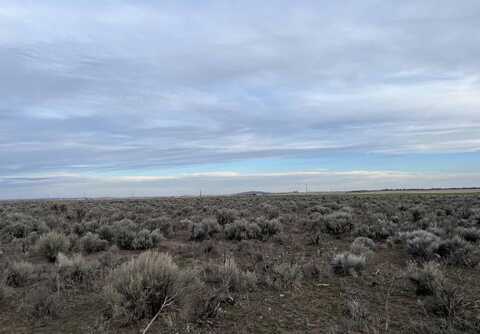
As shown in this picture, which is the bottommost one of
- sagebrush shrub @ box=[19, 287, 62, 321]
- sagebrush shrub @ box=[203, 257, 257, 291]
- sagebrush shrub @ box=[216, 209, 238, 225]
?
sagebrush shrub @ box=[19, 287, 62, 321]

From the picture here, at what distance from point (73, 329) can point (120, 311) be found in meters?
0.74

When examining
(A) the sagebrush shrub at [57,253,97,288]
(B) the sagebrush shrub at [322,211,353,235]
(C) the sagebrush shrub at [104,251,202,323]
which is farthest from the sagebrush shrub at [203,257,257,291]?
(B) the sagebrush shrub at [322,211,353,235]

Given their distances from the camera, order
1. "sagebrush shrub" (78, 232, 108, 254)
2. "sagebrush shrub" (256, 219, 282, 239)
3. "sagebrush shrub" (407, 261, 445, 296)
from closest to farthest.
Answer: "sagebrush shrub" (407, 261, 445, 296)
"sagebrush shrub" (78, 232, 108, 254)
"sagebrush shrub" (256, 219, 282, 239)

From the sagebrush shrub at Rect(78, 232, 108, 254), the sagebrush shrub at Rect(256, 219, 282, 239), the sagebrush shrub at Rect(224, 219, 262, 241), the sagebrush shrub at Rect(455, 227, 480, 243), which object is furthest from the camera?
the sagebrush shrub at Rect(256, 219, 282, 239)

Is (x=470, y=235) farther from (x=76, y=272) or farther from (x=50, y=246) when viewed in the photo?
(x=50, y=246)

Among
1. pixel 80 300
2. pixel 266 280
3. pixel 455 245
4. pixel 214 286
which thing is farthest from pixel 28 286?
pixel 455 245

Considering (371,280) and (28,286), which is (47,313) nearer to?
(28,286)

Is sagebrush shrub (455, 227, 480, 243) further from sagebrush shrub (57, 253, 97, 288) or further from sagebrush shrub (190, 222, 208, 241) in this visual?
sagebrush shrub (57, 253, 97, 288)

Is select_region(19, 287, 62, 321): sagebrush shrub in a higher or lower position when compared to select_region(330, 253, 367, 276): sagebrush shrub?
lower

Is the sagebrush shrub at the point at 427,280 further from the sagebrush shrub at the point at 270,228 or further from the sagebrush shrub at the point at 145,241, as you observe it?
the sagebrush shrub at the point at 145,241

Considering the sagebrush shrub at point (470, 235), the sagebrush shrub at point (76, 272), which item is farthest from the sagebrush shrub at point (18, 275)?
the sagebrush shrub at point (470, 235)

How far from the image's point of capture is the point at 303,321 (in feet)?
17.7

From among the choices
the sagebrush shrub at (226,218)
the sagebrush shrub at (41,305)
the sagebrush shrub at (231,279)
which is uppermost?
the sagebrush shrub at (226,218)

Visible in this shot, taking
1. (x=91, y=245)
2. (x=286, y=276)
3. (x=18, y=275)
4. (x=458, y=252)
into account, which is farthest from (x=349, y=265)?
(x=91, y=245)
